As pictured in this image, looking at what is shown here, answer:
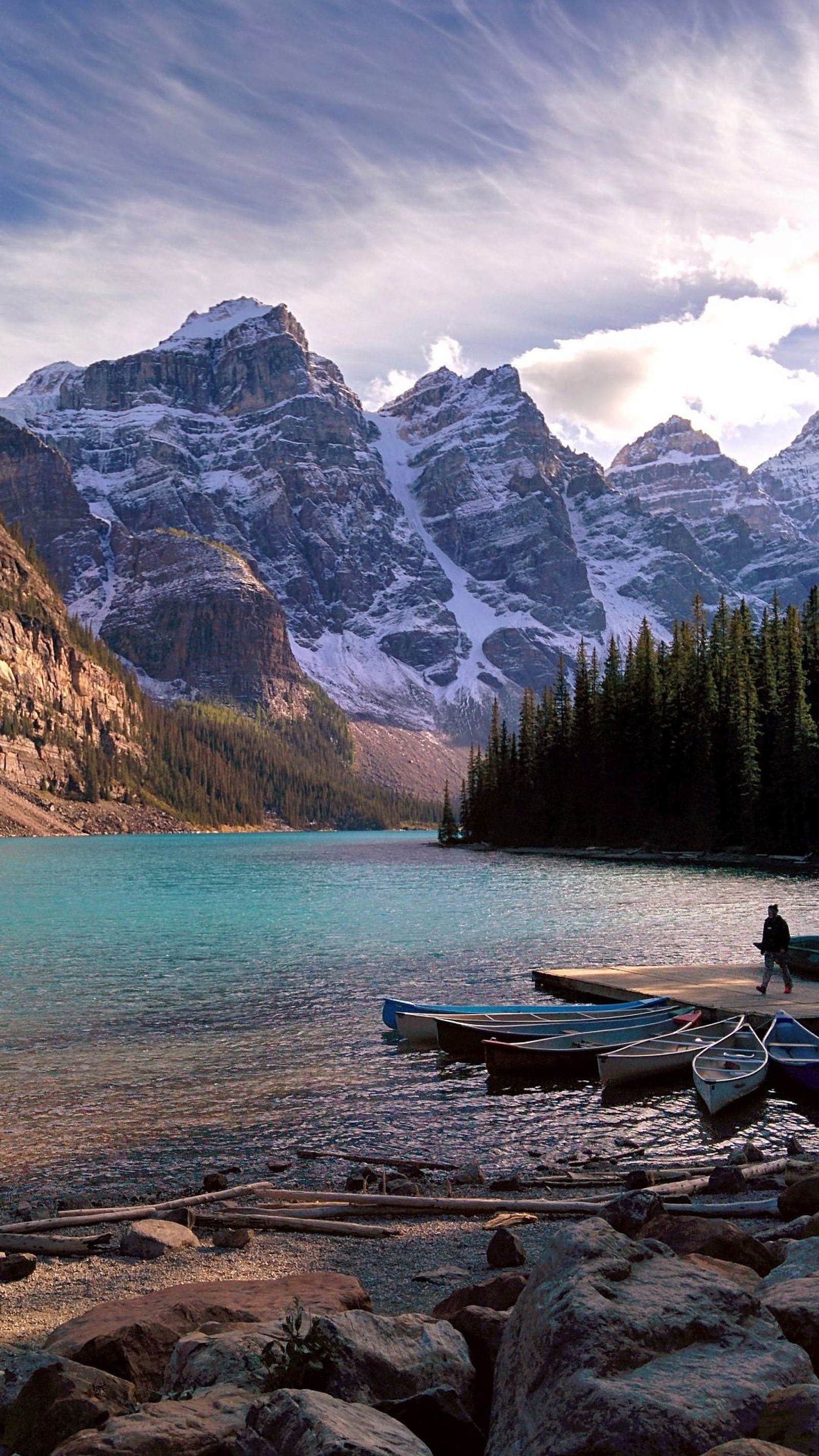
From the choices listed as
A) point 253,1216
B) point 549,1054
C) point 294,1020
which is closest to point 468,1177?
point 253,1216

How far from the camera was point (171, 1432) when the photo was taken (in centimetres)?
661

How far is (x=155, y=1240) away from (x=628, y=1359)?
808cm

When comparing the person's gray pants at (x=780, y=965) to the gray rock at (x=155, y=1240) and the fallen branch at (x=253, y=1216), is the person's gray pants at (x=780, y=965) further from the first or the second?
the gray rock at (x=155, y=1240)

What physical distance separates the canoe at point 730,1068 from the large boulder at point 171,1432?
15680mm

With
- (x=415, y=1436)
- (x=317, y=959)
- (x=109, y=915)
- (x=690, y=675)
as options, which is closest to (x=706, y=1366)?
(x=415, y=1436)

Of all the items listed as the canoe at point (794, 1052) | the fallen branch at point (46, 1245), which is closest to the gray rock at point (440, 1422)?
the fallen branch at point (46, 1245)

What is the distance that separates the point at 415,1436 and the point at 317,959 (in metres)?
36.4

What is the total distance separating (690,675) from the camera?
403ft

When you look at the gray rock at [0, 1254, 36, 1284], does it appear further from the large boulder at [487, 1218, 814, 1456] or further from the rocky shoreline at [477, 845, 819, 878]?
the rocky shoreline at [477, 845, 819, 878]

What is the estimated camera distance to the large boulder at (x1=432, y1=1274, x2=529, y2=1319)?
9.51 metres

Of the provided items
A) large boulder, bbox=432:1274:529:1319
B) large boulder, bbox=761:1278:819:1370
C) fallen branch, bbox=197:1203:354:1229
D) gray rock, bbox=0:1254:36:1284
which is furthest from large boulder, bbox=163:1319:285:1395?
fallen branch, bbox=197:1203:354:1229

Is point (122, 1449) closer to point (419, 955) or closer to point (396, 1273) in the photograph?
point (396, 1273)

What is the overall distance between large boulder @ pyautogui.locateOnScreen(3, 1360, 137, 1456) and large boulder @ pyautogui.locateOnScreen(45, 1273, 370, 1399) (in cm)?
47

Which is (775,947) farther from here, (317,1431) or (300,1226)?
(317,1431)
